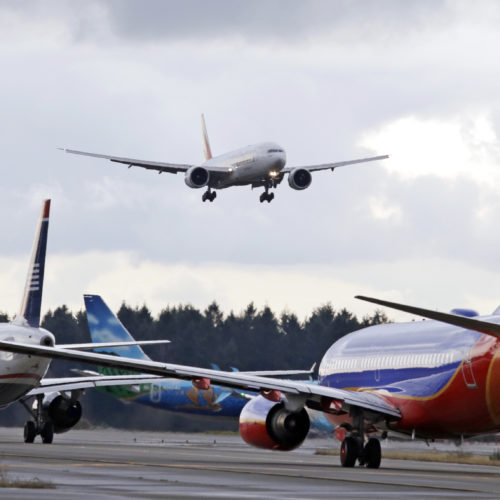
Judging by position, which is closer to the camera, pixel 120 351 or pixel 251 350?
pixel 120 351

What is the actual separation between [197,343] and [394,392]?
5023 centimetres

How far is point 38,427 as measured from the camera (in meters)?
45.2

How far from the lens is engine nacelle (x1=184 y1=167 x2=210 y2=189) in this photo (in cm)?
5800

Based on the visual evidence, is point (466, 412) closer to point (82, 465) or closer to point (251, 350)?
point (82, 465)

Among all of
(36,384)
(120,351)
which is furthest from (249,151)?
(36,384)

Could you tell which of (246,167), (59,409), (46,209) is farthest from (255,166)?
(46,209)

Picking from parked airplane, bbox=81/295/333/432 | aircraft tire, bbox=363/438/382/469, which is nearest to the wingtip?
aircraft tire, bbox=363/438/382/469

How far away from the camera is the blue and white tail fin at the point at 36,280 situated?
3925cm

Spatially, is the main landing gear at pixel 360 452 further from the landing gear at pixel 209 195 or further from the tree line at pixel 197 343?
the tree line at pixel 197 343

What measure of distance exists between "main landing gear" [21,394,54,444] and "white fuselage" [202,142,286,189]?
1953 centimetres

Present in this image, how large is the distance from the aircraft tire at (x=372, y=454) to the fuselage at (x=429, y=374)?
4.07 feet

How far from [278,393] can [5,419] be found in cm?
4839

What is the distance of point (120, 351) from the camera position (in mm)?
62969

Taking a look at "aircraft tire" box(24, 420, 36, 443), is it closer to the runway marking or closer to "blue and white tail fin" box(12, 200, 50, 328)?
"blue and white tail fin" box(12, 200, 50, 328)
